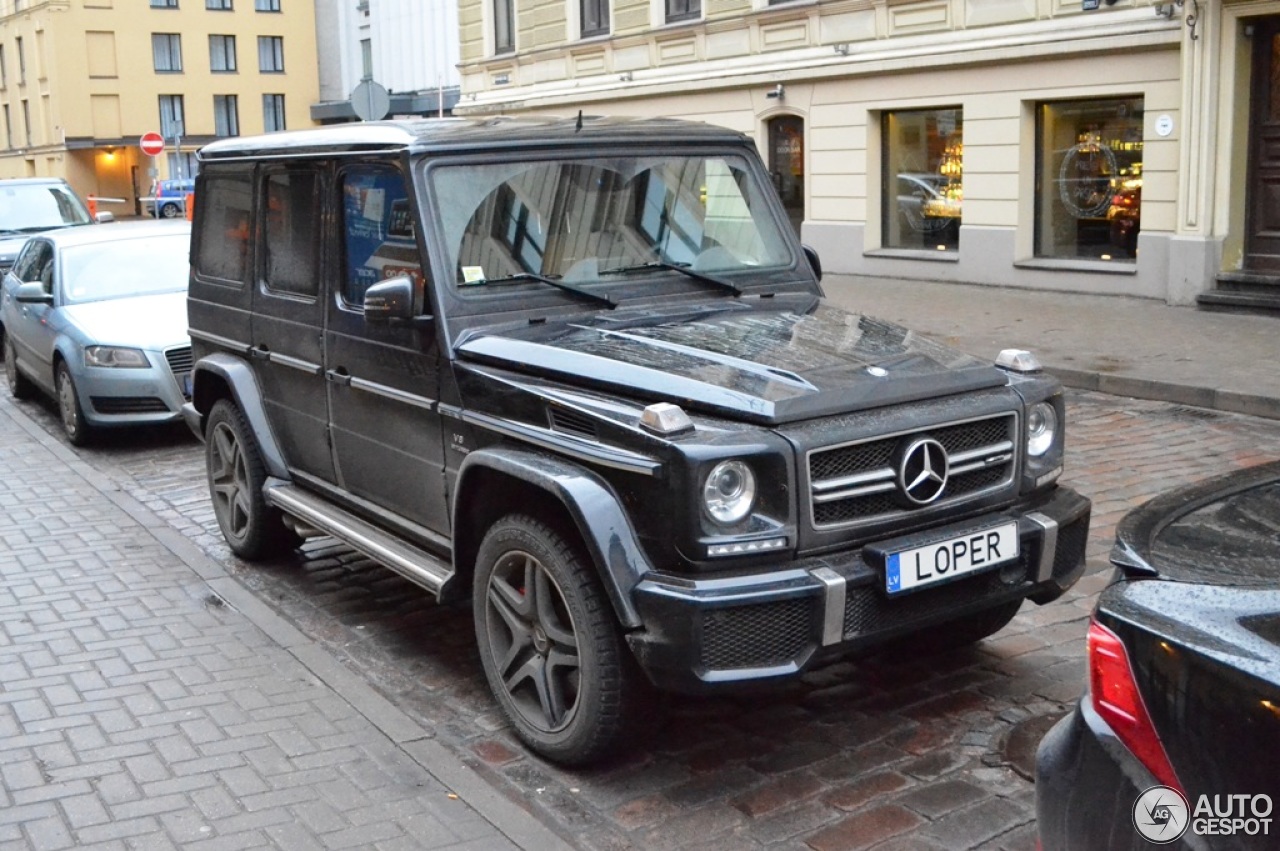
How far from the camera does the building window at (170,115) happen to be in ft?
208

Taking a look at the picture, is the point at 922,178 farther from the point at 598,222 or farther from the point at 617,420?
the point at 617,420

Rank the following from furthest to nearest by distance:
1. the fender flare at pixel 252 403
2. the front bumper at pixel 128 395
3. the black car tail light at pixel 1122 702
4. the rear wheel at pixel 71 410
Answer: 1. the rear wheel at pixel 71 410
2. the front bumper at pixel 128 395
3. the fender flare at pixel 252 403
4. the black car tail light at pixel 1122 702

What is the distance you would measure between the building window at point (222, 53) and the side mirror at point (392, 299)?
6453cm

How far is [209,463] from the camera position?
7.32 metres

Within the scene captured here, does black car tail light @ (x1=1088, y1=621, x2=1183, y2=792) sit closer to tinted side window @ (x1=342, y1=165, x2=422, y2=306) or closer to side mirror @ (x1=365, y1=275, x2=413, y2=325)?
side mirror @ (x1=365, y1=275, x2=413, y2=325)

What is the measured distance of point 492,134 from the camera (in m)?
5.29

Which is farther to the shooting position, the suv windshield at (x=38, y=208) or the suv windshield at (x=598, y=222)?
the suv windshield at (x=38, y=208)

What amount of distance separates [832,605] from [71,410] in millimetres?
8162

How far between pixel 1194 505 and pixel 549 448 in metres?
2.02

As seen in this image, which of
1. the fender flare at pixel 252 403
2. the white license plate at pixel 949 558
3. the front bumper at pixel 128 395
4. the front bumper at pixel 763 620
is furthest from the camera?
the front bumper at pixel 128 395

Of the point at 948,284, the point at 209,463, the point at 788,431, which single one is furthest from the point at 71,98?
the point at 788,431

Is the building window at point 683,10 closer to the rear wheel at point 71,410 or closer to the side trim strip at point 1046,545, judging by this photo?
the rear wheel at point 71,410

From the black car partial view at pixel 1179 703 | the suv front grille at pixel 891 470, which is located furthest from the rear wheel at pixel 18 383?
the black car partial view at pixel 1179 703

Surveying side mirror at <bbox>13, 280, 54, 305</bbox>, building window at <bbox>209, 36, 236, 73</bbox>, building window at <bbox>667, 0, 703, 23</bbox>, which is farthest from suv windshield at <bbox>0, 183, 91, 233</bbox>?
building window at <bbox>209, 36, 236, 73</bbox>
